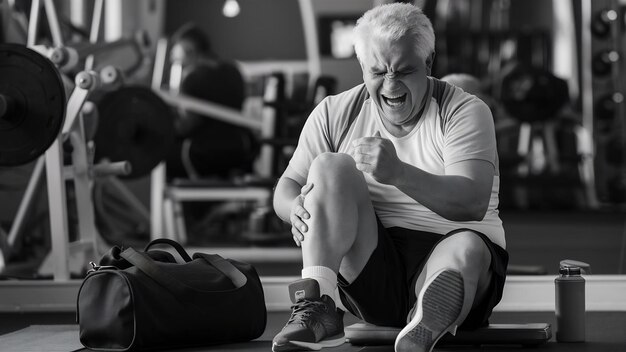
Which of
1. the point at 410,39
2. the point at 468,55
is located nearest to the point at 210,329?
the point at 410,39

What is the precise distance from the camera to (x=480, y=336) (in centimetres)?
220

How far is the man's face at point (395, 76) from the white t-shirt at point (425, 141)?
59 mm

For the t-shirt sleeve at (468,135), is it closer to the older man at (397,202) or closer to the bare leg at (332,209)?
the older man at (397,202)

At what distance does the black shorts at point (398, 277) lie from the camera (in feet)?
6.60

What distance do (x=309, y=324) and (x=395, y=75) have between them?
541 mm

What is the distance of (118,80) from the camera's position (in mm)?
4391

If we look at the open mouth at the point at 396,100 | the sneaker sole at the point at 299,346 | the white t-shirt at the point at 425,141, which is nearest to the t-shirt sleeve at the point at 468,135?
the white t-shirt at the point at 425,141

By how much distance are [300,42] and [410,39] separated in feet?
26.6

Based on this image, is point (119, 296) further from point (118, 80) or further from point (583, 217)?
point (583, 217)

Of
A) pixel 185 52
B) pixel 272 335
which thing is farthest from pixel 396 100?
pixel 185 52

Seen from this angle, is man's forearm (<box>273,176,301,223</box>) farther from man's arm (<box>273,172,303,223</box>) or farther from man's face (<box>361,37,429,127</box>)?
man's face (<box>361,37,429,127</box>)

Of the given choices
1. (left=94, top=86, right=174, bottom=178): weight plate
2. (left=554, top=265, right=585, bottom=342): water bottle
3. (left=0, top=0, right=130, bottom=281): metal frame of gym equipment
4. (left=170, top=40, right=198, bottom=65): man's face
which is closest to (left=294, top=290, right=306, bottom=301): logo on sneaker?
(left=554, top=265, right=585, bottom=342): water bottle

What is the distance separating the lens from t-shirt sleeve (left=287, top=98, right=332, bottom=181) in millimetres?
2164

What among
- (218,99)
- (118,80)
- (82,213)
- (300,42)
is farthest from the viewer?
(300,42)
